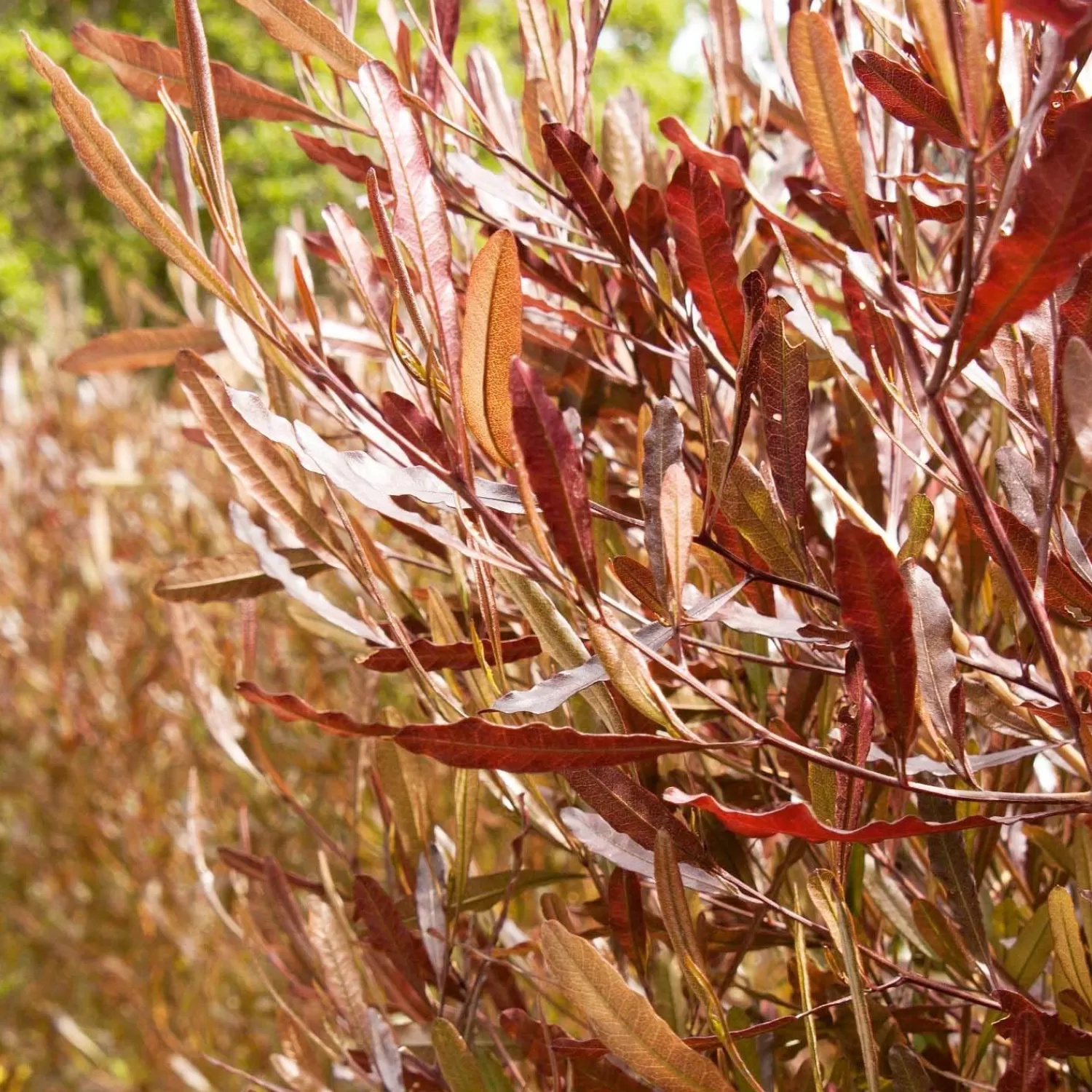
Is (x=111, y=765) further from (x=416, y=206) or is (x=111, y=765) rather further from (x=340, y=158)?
(x=416, y=206)

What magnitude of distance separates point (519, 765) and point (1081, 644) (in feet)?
1.37

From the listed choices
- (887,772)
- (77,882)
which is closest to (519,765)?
(887,772)

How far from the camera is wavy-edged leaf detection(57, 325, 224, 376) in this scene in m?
0.77

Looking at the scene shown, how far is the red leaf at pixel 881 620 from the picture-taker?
393mm

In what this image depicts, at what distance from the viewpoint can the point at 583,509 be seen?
0.41 m

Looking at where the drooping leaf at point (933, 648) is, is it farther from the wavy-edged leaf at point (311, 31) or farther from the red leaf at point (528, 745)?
the wavy-edged leaf at point (311, 31)

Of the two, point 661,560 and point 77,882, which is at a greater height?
point 661,560

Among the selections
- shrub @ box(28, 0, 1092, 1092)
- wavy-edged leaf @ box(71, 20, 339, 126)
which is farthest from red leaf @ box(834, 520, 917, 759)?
wavy-edged leaf @ box(71, 20, 339, 126)

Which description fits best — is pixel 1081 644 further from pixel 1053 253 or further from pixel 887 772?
pixel 1053 253

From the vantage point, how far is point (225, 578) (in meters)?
0.71

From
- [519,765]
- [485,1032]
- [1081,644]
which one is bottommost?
[485,1032]

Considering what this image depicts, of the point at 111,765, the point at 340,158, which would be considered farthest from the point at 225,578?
the point at 111,765

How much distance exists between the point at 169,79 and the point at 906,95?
1.37 ft

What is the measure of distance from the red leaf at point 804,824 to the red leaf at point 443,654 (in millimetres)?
146
